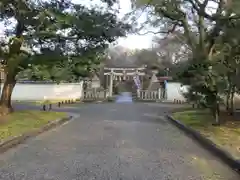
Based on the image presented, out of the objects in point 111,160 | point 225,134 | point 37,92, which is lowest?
point 111,160

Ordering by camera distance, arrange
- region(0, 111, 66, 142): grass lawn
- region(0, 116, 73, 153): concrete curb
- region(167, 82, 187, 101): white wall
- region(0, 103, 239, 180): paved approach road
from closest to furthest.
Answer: region(0, 103, 239, 180): paved approach road < region(0, 116, 73, 153): concrete curb < region(0, 111, 66, 142): grass lawn < region(167, 82, 187, 101): white wall

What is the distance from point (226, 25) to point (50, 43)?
25.1 ft

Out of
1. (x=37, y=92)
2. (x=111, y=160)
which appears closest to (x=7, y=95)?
(x=111, y=160)

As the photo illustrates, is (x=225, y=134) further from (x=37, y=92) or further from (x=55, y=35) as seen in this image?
(x=37, y=92)

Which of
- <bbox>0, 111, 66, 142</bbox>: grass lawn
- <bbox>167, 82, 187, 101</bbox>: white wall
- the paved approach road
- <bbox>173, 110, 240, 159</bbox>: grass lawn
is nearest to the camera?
the paved approach road

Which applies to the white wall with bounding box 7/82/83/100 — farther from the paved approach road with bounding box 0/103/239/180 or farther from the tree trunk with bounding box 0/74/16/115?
the paved approach road with bounding box 0/103/239/180

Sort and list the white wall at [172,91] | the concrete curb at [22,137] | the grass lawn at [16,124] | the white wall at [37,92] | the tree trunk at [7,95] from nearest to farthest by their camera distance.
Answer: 1. the concrete curb at [22,137]
2. the grass lawn at [16,124]
3. the tree trunk at [7,95]
4. the white wall at [37,92]
5. the white wall at [172,91]

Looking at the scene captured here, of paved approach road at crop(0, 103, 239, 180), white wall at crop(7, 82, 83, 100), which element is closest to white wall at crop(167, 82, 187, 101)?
white wall at crop(7, 82, 83, 100)

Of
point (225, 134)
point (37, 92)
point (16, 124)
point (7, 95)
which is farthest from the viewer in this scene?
point (37, 92)

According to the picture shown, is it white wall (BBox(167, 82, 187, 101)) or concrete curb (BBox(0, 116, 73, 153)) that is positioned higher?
white wall (BBox(167, 82, 187, 101))

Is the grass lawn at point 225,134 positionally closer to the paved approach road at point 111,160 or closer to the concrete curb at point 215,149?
the concrete curb at point 215,149

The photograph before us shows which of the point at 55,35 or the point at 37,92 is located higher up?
the point at 55,35

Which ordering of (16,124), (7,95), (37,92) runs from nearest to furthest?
(16,124)
(7,95)
(37,92)

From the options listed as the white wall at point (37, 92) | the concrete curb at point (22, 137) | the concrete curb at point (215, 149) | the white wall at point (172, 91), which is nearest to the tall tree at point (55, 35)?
the concrete curb at point (22, 137)
